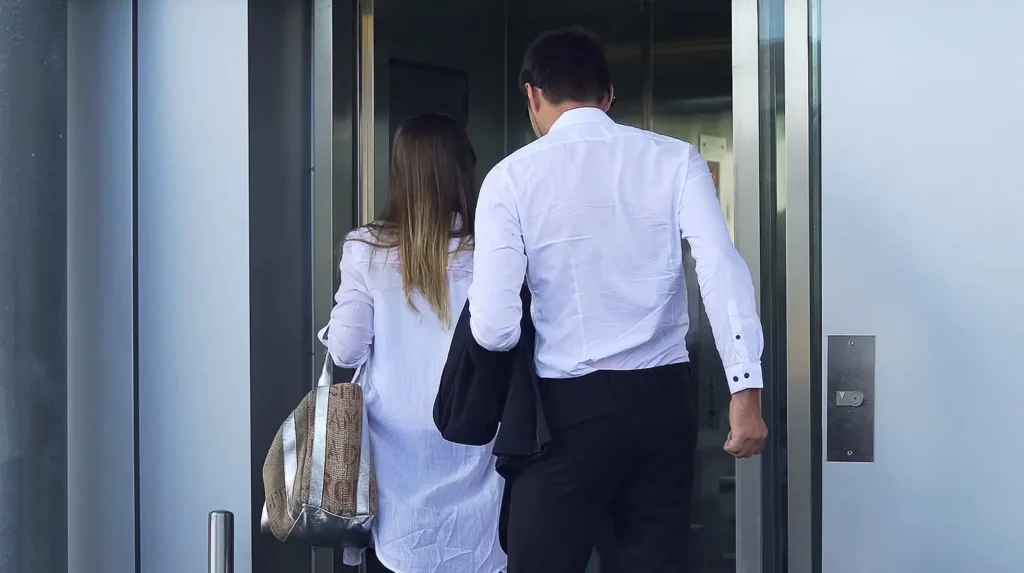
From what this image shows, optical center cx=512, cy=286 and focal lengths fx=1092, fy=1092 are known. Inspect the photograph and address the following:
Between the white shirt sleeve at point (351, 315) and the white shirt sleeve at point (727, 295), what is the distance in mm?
850

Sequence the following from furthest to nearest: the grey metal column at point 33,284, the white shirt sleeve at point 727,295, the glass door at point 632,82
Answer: the glass door at point 632,82
the grey metal column at point 33,284
the white shirt sleeve at point 727,295

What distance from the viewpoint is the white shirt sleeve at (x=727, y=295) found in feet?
6.63

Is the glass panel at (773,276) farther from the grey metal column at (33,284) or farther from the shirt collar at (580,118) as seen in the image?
the grey metal column at (33,284)

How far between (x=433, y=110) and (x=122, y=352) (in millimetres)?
1516

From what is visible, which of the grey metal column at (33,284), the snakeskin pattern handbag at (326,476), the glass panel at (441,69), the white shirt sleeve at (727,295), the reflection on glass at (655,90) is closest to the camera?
the white shirt sleeve at (727,295)

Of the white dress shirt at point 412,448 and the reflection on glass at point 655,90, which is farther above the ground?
the reflection on glass at point 655,90

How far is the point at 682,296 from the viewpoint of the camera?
7.25ft

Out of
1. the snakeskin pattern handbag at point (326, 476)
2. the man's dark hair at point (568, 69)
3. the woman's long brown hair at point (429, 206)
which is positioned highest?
the man's dark hair at point (568, 69)

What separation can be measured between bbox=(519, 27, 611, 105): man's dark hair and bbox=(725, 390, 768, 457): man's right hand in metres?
0.71

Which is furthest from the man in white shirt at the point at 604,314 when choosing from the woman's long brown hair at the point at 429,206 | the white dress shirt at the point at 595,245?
the woman's long brown hair at the point at 429,206

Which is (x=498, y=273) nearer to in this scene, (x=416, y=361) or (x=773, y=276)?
(x=416, y=361)

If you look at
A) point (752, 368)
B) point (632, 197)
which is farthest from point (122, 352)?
point (752, 368)

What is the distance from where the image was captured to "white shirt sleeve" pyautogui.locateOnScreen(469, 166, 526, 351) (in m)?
→ 2.10

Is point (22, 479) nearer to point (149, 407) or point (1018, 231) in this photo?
point (149, 407)
